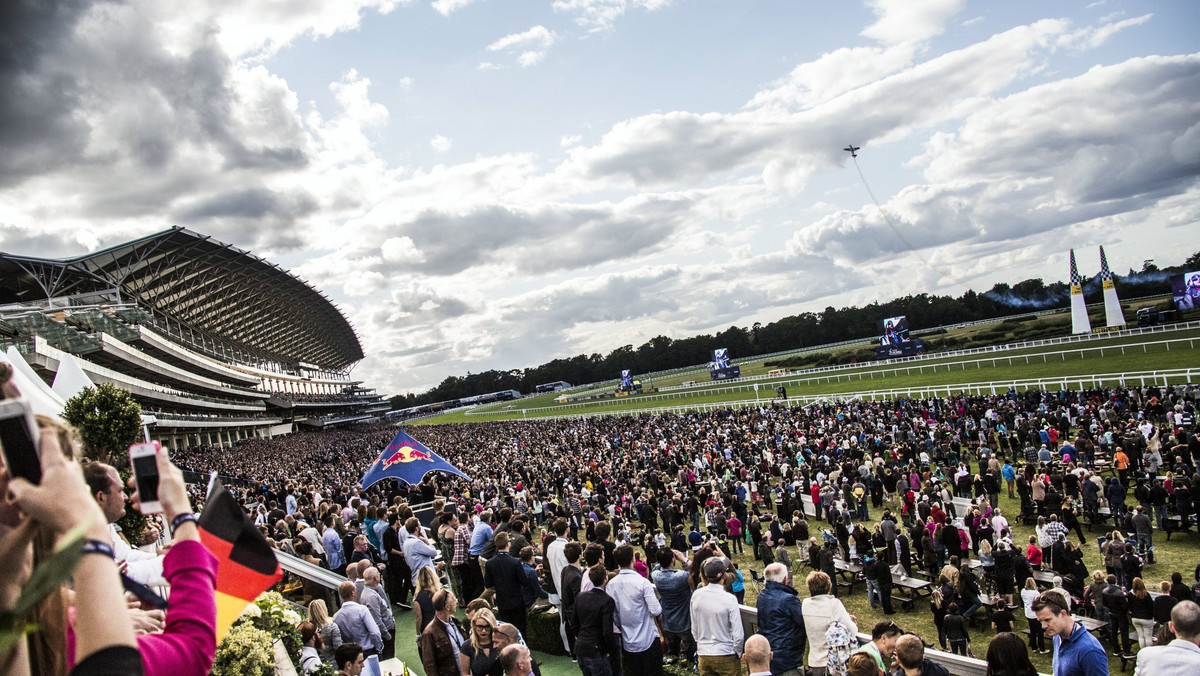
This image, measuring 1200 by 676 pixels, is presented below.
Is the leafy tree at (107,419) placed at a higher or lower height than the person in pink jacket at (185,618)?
A: higher

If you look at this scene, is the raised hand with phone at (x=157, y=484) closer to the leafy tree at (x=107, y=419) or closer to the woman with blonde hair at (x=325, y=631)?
the woman with blonde hair at (x=325, y=631)

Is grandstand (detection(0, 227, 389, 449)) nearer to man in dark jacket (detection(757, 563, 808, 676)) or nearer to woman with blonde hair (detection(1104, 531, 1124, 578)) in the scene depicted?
man in dark jacket (detection(757, 563, 808, 676))

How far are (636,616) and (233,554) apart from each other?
154 inches

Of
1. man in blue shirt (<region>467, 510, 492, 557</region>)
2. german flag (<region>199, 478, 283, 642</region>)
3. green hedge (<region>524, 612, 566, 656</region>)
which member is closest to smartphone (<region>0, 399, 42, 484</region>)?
german flag (<region>199, 478, 283, 642</region>)

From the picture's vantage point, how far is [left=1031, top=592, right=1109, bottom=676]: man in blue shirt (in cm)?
438

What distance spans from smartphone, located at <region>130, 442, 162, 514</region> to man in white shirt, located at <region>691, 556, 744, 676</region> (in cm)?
425

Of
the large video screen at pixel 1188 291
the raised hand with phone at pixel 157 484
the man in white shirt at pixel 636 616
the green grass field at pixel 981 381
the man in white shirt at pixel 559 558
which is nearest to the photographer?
the raised hand with phone at pixel 157 484

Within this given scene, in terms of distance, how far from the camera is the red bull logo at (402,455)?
714 inches

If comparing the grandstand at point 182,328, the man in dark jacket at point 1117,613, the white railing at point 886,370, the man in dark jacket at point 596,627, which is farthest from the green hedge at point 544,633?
the white railing at point 886,370

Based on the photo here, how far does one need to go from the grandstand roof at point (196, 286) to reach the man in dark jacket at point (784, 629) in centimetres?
5505

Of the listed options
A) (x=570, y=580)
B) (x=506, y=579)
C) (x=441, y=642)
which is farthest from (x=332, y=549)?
(x=441, y=642)

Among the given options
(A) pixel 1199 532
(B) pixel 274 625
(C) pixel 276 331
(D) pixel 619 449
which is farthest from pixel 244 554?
(C) pixel 276 331

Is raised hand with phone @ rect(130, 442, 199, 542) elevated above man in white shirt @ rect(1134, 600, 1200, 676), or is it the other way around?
raised hand with phone @ rect(130, 442, 199, 542)

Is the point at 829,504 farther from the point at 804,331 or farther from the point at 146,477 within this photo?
the point at 804,331
